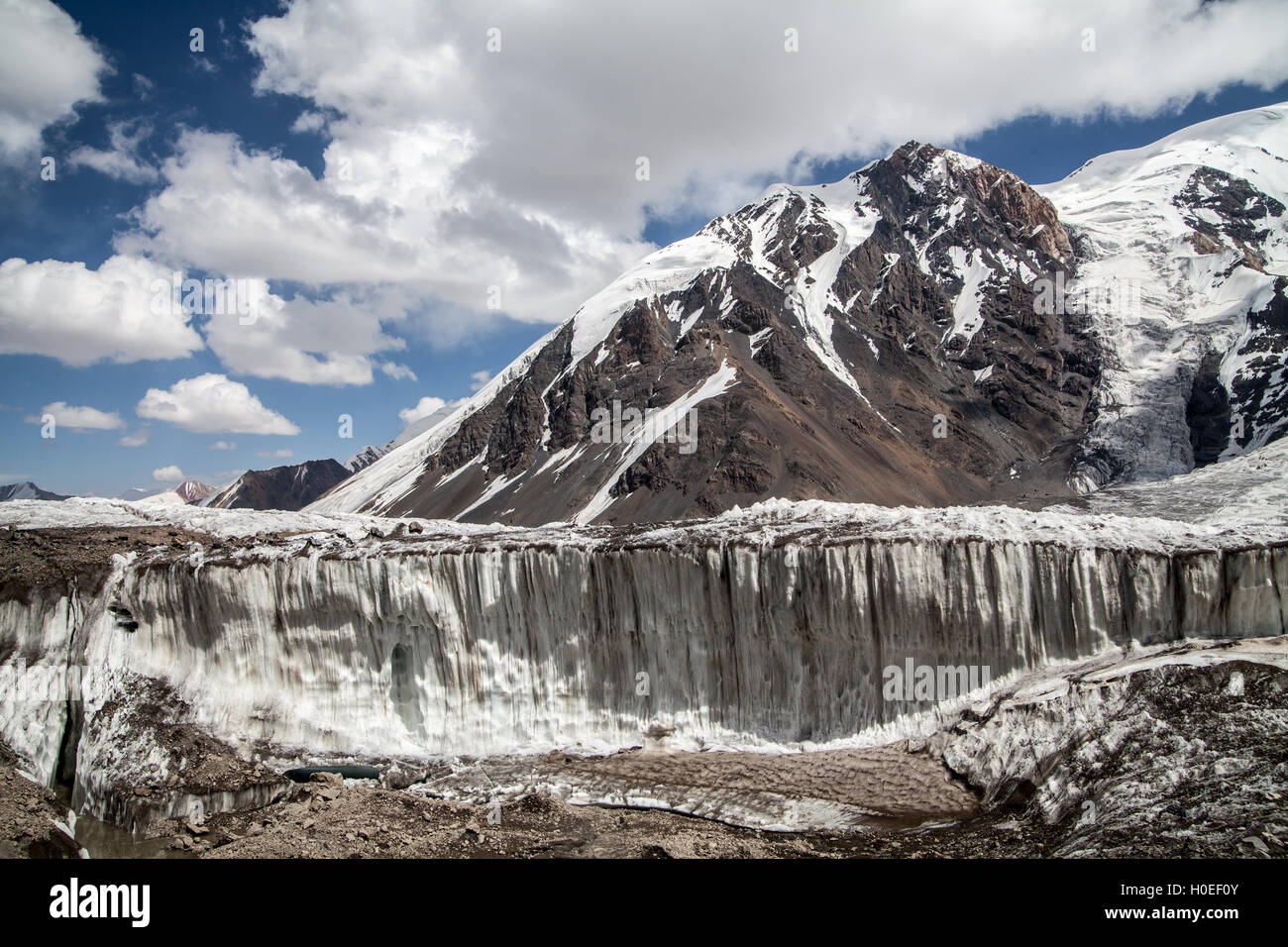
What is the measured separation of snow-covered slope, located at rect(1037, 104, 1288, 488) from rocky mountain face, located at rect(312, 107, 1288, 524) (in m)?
0.36

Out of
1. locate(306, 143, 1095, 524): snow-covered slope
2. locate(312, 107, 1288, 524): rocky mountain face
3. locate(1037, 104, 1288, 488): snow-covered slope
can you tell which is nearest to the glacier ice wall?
locate(312, 107, 1288, 524): rocky mountain face

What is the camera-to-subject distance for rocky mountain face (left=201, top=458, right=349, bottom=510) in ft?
581

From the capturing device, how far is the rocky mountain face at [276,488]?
177 m

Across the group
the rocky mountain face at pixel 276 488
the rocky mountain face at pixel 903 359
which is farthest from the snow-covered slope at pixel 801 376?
the rocky mountain face at pixel 276 488

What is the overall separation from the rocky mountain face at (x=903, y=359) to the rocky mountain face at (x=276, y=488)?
1414 inches

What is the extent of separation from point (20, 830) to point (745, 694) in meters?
16.5

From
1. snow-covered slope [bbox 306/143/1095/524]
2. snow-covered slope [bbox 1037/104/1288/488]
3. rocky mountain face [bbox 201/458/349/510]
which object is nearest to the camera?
snow-covered slope [bbox 306/143/1095/524]

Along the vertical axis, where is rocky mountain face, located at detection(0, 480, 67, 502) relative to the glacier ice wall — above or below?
above

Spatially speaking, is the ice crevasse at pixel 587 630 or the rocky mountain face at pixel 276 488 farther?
the rocky mountain face at pixel 276 488

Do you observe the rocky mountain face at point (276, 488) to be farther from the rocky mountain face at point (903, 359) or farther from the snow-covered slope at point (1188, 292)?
the snow-covered slope at point (1188, 292)

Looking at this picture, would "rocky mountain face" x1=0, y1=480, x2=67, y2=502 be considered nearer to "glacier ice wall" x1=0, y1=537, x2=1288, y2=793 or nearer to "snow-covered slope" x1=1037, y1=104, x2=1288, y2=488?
"glacier ice wall" x1=0, y1=537, x2=1288, y2=793

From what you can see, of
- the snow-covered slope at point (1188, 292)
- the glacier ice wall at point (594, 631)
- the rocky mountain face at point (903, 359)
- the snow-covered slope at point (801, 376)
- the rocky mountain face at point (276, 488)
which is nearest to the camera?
the glacier ice wall at point (594, 631)

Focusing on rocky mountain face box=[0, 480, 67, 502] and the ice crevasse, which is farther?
rocky mountain face box=[0, 480, 67, 502]
